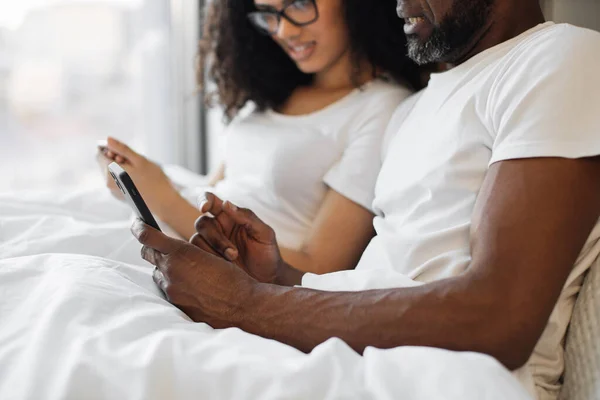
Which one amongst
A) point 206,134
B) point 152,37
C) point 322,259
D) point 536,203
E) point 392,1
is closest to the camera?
point 536,203

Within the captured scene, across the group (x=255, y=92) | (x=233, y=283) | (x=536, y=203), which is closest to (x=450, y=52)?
(x=536, y=203)

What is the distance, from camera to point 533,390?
831 millimetres

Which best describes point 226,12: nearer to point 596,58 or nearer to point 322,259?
point 322,259

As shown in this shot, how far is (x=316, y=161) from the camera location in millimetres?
1442

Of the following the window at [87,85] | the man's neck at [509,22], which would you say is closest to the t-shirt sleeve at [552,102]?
the man's neck at [509,22]

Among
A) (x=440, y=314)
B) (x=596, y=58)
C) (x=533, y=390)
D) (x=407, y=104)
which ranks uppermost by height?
(x=596, y=58)

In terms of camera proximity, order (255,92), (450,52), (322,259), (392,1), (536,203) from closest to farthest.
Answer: (536,203), (450,52), (322,259), (392,1), (255,92)

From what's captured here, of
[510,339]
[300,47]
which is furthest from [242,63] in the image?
[510,339]

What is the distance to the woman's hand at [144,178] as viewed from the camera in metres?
1.52

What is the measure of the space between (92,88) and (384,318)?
1.77 meters

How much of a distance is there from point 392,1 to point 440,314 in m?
0.93

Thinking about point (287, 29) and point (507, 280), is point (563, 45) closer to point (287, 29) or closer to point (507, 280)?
point (507, 280)

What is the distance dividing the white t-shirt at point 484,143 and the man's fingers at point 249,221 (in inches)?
6.2

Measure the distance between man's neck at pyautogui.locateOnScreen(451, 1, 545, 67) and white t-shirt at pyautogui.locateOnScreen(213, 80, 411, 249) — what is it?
392 mm
